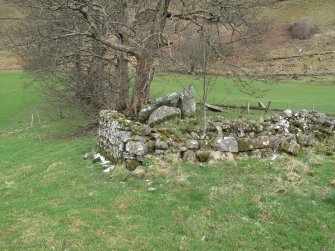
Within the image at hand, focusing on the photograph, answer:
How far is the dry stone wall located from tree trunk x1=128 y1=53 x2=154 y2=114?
2.84 m

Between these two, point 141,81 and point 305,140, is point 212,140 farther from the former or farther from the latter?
point 141,81

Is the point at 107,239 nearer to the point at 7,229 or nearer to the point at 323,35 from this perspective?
the point at 7,229

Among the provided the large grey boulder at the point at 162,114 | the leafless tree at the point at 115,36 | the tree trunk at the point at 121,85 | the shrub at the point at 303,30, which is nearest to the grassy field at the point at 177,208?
the large grey boulder at the point at 162,114

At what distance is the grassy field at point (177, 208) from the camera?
923cm

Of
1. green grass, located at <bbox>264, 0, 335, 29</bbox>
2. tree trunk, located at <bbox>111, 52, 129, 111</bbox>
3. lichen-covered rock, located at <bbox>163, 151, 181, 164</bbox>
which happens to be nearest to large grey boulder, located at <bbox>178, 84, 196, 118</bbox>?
lichen-covered rock, located at <bbox>163, 151, 181, 164</bbox>

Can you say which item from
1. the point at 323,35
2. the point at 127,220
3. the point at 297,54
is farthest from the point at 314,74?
the point at 127,220

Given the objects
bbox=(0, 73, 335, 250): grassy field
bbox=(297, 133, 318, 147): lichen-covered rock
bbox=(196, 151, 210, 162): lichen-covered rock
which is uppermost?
bbox=(196, 151, 210, 162): lichen-covered rock

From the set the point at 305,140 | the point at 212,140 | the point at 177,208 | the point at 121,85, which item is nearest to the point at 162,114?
the point at 212,140

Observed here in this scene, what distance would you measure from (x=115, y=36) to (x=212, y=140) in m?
12.5

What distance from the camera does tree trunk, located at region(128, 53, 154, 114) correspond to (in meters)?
19.0

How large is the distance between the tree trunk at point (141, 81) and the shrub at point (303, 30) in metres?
60.8

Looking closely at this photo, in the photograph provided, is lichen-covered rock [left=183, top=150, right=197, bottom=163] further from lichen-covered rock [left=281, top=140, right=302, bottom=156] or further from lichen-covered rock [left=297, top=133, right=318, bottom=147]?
lichen-covered rock [left=297, top=133, right=318, bottom=147]

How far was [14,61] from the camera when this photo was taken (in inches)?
3024

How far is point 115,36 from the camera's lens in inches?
958
